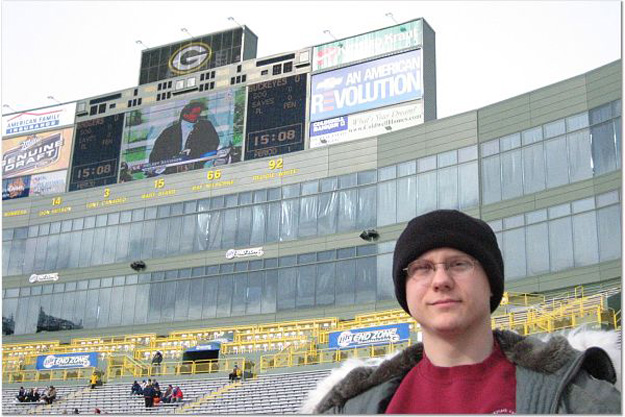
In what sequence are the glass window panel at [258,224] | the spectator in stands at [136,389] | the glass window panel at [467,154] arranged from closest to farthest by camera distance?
1. the spectator in stands at [136,389]
2. the glass window panel at [467,154]
3. the glass window panel at [258,224]

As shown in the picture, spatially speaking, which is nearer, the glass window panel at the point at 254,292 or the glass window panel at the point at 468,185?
the glass window panel at the point at 468,185

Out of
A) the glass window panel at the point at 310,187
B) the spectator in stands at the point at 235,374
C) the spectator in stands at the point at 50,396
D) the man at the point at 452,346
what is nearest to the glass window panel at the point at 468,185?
the glass window panel at the point at 310,187

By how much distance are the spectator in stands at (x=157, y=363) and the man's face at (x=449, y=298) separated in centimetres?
1988

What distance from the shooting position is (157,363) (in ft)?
70.2

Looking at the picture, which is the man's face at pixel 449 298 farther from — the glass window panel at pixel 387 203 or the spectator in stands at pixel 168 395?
the glass window panel at pixel 387 203

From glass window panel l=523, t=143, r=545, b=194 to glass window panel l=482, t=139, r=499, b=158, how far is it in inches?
43.7

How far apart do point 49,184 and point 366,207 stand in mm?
12127

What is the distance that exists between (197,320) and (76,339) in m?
3.95

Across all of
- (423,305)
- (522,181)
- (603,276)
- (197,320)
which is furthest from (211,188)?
(423,305)

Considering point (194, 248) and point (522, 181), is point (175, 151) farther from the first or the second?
point (522, 181)

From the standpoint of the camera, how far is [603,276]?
1800 centimetres

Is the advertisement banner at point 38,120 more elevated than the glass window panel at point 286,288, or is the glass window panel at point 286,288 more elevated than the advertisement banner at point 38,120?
the advertisement banner at point 38,120

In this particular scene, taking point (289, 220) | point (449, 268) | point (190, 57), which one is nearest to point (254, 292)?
point (289, 220)

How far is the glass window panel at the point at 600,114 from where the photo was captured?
18859 millimetres
